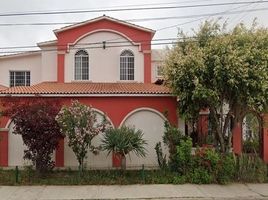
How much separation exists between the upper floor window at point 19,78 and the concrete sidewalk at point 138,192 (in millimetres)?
16407

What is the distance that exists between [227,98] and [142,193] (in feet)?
19.7

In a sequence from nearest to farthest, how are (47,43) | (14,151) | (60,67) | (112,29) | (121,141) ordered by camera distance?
(121,141) < (14,151) < (60,67) < (112,29) < (47,43)

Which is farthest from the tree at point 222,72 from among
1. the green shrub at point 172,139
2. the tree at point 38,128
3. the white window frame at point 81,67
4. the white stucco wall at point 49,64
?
the white stucco wall at point 49,64

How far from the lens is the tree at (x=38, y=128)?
15.9 meters

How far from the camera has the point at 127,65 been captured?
86.3ft

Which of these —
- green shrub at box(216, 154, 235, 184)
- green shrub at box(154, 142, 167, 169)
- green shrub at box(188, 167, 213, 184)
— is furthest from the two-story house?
green shrub at box(216, 154, 235, 184)

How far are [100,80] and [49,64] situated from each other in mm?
4343

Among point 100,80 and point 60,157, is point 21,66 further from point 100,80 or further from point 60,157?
point 60,157

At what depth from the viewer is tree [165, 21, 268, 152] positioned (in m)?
15.7

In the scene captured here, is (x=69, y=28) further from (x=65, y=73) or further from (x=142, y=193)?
(x=142, y=193)

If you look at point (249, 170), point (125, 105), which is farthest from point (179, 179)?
point (125, 105)

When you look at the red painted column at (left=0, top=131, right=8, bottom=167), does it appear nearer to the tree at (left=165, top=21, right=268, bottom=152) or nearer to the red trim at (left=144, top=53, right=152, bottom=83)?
the tree at (left=165, top=21, right=268, bottom=152)

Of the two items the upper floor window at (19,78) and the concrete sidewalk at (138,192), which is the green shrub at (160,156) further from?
the upper floor window at (19,78)

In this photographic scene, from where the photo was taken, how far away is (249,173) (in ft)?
52.4
